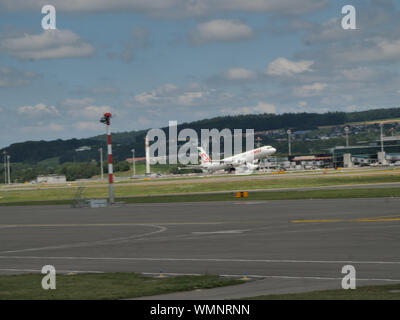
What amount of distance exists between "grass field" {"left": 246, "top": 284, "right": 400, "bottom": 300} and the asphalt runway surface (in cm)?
117

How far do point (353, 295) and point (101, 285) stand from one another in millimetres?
8977

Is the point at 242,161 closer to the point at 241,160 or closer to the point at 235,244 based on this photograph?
the point at 241,160

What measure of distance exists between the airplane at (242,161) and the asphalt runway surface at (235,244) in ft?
300

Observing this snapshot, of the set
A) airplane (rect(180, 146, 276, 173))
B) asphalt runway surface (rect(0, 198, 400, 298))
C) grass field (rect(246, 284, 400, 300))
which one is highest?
airplane (rect(180, 146, 276, 173))

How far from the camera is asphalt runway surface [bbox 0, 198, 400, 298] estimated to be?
22625 mm

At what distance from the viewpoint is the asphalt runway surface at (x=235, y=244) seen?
22625mm

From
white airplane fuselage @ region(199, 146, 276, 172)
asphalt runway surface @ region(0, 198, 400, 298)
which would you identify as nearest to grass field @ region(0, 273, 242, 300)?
asphalt runway surface @ region(0, 198, 400, 298)
